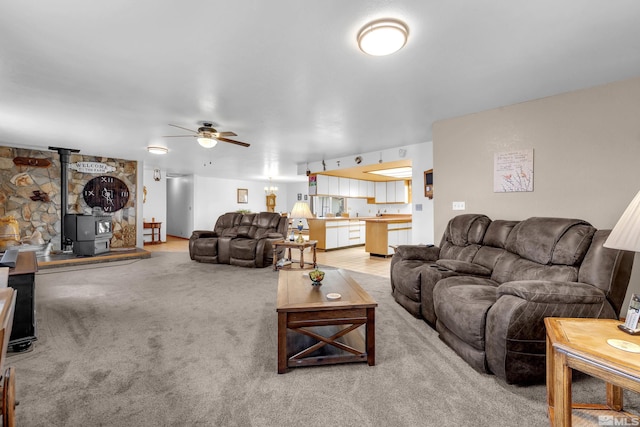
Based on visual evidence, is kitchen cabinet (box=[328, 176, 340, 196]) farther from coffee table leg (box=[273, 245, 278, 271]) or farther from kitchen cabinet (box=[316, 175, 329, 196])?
coffee table leg (box=[273, 245, 278, 271])

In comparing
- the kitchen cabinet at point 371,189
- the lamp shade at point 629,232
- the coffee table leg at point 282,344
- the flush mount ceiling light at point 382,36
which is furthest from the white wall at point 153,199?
the lamp shade at point 629,232

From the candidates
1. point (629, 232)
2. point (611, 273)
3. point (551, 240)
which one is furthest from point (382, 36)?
point (611, 273)

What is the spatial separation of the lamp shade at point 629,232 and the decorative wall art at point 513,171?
2.20m

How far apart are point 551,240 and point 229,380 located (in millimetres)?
2603

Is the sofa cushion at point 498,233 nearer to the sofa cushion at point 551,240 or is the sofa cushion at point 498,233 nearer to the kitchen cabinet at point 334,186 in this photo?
the sofa cushion at point 551,240

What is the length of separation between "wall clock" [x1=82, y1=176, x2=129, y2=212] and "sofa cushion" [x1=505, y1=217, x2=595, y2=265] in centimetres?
788

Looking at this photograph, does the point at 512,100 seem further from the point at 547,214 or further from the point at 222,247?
the point at 222,247

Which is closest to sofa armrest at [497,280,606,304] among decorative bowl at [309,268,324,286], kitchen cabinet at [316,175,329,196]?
decorative bowl at [309,268,324,286]

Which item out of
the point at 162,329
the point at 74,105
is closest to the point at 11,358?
the point at 162,329

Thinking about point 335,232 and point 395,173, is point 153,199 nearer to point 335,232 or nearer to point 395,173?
point 335,232

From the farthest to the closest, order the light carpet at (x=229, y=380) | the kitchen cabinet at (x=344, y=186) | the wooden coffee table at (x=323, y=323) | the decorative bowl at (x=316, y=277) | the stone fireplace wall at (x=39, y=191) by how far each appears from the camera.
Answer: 1. the kitchen cabinet at (x=344, y=186)
2. the stone fireplace wall at (x=39, y=191)
3. the decorative bowl at (x=316, y=277)
4. the wooden coffee table at (x=323, y=323)
5. the light carpet at (x=229, y=380)

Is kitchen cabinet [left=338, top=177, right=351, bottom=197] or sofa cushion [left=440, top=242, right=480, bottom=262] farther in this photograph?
kitchen cabinet [left=338, top=177, right=351, bottom=197]

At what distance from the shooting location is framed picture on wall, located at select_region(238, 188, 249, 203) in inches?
451

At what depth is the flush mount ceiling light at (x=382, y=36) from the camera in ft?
6.34
